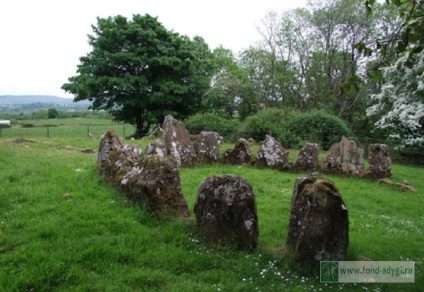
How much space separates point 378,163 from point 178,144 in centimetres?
749

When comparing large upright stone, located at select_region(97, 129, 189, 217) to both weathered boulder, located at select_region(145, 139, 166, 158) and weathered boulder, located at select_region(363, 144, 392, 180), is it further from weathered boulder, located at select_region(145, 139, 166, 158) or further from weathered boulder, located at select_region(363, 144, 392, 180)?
weathered boulder, located at select_region(363, 144, 392, 180)

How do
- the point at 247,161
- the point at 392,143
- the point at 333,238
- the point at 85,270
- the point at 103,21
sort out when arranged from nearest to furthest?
the point at 85,270
the point at 333,238
the point at 247,161
the point at 392,143
the point at 103,21

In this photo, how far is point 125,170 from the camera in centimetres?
809

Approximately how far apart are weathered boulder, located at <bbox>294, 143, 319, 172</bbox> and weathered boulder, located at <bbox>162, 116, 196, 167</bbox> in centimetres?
408

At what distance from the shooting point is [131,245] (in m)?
5.14

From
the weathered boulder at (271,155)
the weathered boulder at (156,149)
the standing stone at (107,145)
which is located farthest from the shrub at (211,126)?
the standing stone at (107,145)

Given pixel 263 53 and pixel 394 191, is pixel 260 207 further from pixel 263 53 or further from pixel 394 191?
pixel 263 53

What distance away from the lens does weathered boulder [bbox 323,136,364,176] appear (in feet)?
42.9

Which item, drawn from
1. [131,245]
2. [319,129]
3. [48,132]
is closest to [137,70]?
[48,132]

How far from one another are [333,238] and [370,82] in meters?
27.1

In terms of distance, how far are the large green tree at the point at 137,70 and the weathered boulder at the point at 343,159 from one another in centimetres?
1334

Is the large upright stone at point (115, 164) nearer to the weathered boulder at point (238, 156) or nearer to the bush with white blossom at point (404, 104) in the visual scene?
the weathered boulder at point (238, 156)

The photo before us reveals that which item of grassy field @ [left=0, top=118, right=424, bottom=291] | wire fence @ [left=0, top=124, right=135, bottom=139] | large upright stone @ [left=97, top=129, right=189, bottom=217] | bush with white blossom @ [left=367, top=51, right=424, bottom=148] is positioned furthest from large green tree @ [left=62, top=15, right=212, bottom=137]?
large upright stone @ [left=97, top=129, right=189, bottom=217]

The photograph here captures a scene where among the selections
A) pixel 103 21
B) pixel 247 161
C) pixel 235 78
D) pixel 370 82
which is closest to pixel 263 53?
pixel 235 78
